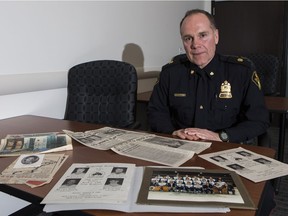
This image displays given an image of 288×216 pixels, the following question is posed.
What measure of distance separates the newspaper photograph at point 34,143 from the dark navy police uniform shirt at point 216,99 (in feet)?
1.90

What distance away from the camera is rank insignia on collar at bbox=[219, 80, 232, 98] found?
1.55m

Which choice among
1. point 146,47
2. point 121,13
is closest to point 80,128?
point 121,13

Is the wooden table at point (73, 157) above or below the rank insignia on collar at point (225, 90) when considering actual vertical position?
below

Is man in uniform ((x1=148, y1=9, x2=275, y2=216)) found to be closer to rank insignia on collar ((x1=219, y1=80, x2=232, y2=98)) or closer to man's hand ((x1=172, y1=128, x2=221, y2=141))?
rank insignia on collar ((x1=219, y1=80, x2=232, y2=98))

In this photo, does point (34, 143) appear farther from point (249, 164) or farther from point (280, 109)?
point (280, 109)

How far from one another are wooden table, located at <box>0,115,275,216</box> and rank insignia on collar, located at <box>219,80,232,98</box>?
0.44 metres

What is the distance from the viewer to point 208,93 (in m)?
1.58

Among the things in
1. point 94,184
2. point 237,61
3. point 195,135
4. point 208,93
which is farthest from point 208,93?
point 94,184

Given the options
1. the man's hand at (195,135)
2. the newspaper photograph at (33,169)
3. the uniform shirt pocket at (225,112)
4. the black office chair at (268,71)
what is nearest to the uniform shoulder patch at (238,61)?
the uniform shirt pocket at (225,112)

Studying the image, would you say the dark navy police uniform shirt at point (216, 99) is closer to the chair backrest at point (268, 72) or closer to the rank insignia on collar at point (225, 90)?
the rank insignia on collar at point (225, 90)

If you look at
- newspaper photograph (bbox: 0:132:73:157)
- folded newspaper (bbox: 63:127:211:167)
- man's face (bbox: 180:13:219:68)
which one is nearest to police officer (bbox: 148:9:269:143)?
man's face (bbox: 180:13:219:68)

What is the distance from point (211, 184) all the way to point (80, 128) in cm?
86

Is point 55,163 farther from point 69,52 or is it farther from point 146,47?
point 146,47

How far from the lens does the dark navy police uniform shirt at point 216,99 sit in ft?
4.98
